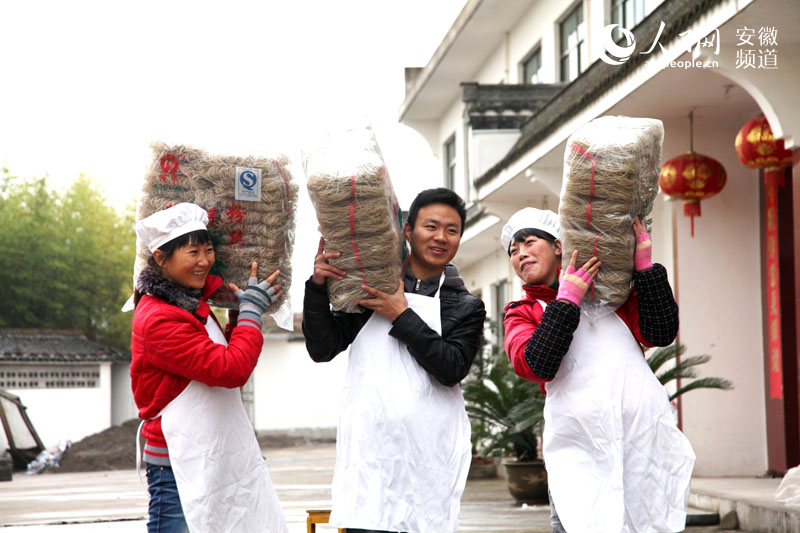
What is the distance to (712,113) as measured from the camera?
31.8ft

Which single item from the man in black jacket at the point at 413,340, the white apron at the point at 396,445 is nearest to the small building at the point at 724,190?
the man in black jacket at the point at 413,340

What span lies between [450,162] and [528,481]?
41.3ft

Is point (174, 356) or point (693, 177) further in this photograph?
point (693, 177)

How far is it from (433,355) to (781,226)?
23.0ft

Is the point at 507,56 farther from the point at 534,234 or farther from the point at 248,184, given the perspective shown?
the point at 248,184

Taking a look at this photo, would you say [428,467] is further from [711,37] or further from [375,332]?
[711,37]

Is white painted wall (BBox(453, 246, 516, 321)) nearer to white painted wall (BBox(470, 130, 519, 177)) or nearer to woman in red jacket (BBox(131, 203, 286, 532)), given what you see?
white painted wall (BBox(470, 130, 519, 177))

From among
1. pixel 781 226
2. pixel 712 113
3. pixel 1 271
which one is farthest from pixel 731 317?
pixel 1 271

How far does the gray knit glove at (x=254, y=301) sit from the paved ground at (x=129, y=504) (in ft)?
16.7

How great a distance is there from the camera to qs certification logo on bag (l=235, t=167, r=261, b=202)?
357 cm

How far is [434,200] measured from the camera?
3.57 meters

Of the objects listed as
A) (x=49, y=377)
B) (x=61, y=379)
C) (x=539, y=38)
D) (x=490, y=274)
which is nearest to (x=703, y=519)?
(x=539, y=38)

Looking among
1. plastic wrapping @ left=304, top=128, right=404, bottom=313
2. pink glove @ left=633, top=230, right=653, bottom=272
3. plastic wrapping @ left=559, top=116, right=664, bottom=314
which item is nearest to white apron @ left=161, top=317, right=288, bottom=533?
plastic wrapping @ left=304, top=128, right=404, bottom=313

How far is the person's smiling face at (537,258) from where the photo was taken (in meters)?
3.67
